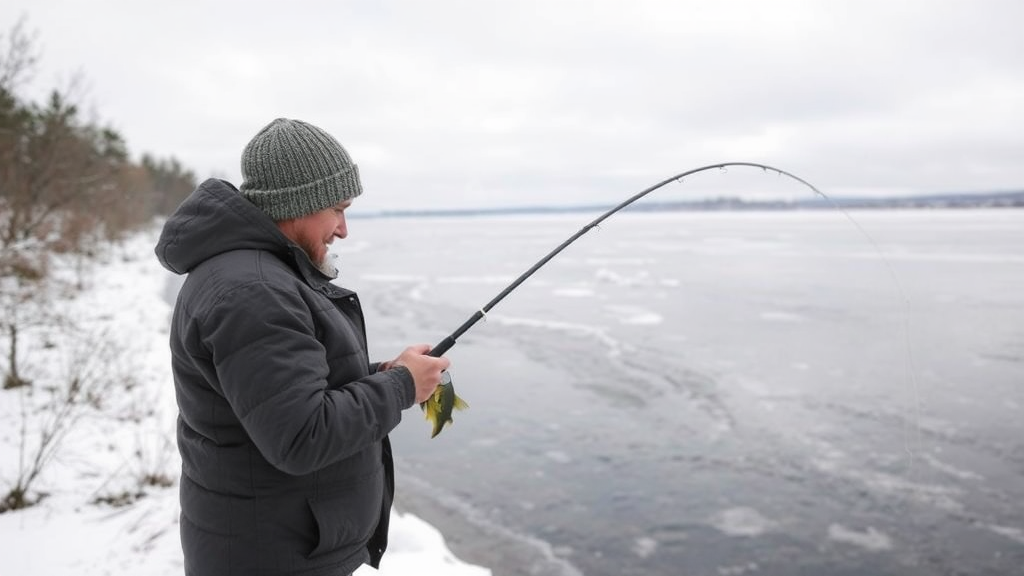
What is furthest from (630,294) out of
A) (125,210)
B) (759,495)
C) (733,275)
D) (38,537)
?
(125,210)

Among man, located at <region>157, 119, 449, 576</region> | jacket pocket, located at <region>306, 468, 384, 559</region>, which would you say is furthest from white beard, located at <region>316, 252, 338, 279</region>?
jacket pocket, located at <region>306, 468, 384, 559</region>

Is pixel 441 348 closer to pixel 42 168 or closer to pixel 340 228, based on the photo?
pixel 340 228

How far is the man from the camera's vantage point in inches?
52.1

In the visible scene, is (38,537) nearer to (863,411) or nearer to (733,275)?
(863,411)

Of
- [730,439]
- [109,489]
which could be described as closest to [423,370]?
[109,489]

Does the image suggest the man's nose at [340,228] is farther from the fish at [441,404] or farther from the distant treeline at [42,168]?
the distant treeline at [42,168]

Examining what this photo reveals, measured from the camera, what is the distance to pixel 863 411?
7145 mm

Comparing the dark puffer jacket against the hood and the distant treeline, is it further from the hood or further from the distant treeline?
the distant treeline

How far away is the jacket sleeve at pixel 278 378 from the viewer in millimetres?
1306

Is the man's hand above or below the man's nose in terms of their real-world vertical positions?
below

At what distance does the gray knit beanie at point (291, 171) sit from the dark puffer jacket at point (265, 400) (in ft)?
0.23

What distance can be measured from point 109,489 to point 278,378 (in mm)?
4542

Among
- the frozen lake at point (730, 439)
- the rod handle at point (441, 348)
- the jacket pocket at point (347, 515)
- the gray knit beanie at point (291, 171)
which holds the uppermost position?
the gray knit beanie at point (291, 171)

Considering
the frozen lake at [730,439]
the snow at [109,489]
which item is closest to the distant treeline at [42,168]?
the snow at [109,489]
